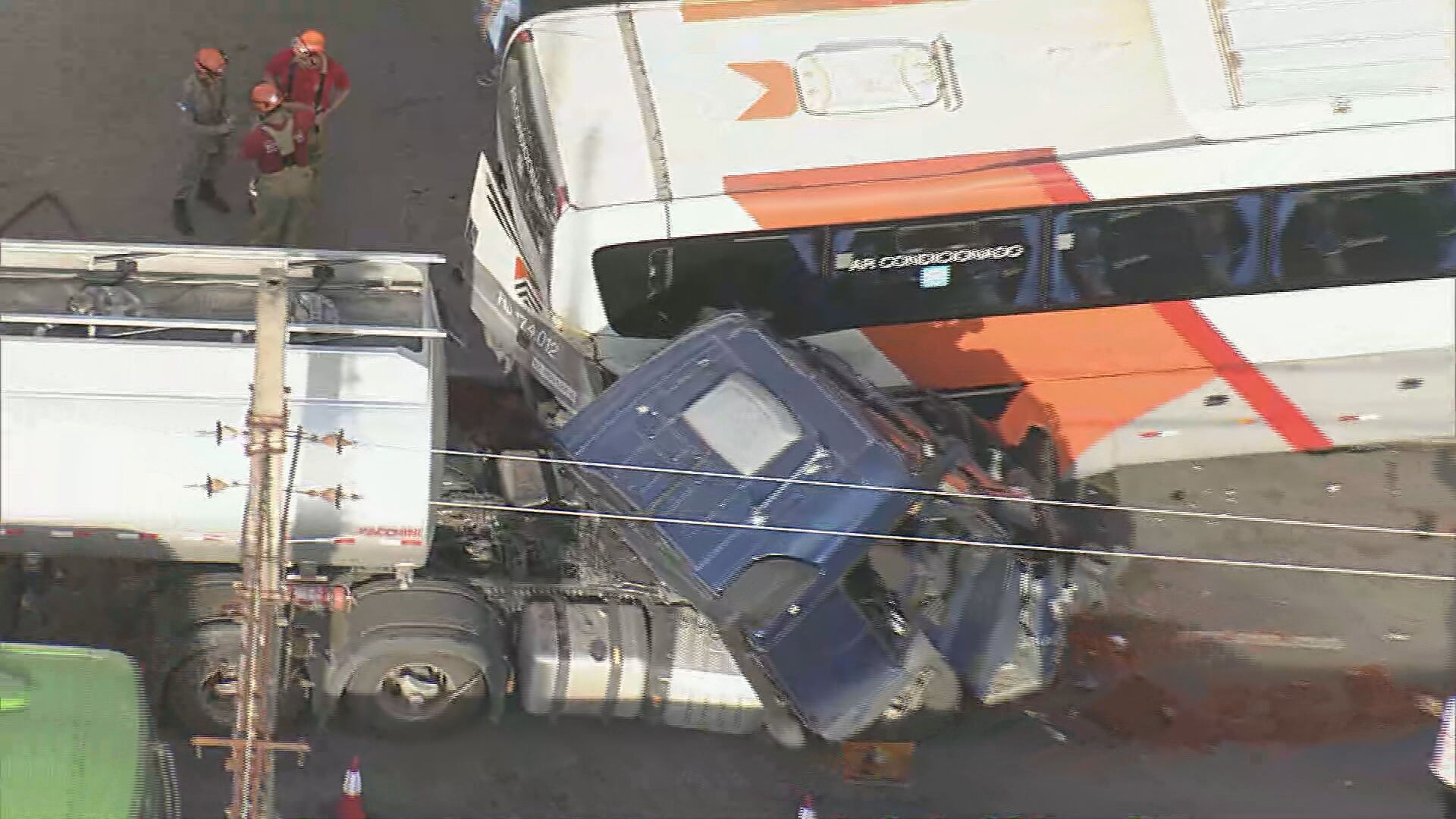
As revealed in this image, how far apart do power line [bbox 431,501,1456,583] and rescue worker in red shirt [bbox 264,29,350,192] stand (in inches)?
125

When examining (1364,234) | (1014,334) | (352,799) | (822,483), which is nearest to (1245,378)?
(1364,234)

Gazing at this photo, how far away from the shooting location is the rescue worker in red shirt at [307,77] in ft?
35.5

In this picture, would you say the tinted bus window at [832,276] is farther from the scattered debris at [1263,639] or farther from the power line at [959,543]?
the scattered debris at [1263,639]

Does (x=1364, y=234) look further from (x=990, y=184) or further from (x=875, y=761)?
(x=875, y=761)

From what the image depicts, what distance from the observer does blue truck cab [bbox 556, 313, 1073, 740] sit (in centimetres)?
884

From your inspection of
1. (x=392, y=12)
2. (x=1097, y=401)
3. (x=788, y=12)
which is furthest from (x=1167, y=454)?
(x=392, y=12)

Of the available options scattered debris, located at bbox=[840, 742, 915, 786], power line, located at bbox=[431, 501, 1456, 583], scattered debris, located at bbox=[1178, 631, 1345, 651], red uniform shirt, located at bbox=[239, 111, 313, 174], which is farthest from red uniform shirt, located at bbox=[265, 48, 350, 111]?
scattered debris, located at bbox=[1178, 631, 1345, 651]

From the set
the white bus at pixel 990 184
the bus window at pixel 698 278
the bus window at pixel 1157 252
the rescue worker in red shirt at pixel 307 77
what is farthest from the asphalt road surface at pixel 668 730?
the bus window at pixel 698 278

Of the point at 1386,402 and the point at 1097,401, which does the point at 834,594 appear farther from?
the point at 1386,402

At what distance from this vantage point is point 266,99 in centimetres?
1069

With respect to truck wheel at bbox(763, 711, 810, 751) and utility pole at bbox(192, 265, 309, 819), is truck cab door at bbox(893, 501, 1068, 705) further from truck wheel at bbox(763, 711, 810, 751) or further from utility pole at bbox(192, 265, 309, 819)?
utility pole at bbox(192, 265, 309, 819)

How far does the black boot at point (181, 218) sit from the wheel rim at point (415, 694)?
13.5 feet

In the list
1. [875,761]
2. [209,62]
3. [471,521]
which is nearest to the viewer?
[471,521]

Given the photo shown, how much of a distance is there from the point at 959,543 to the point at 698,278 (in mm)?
2091
